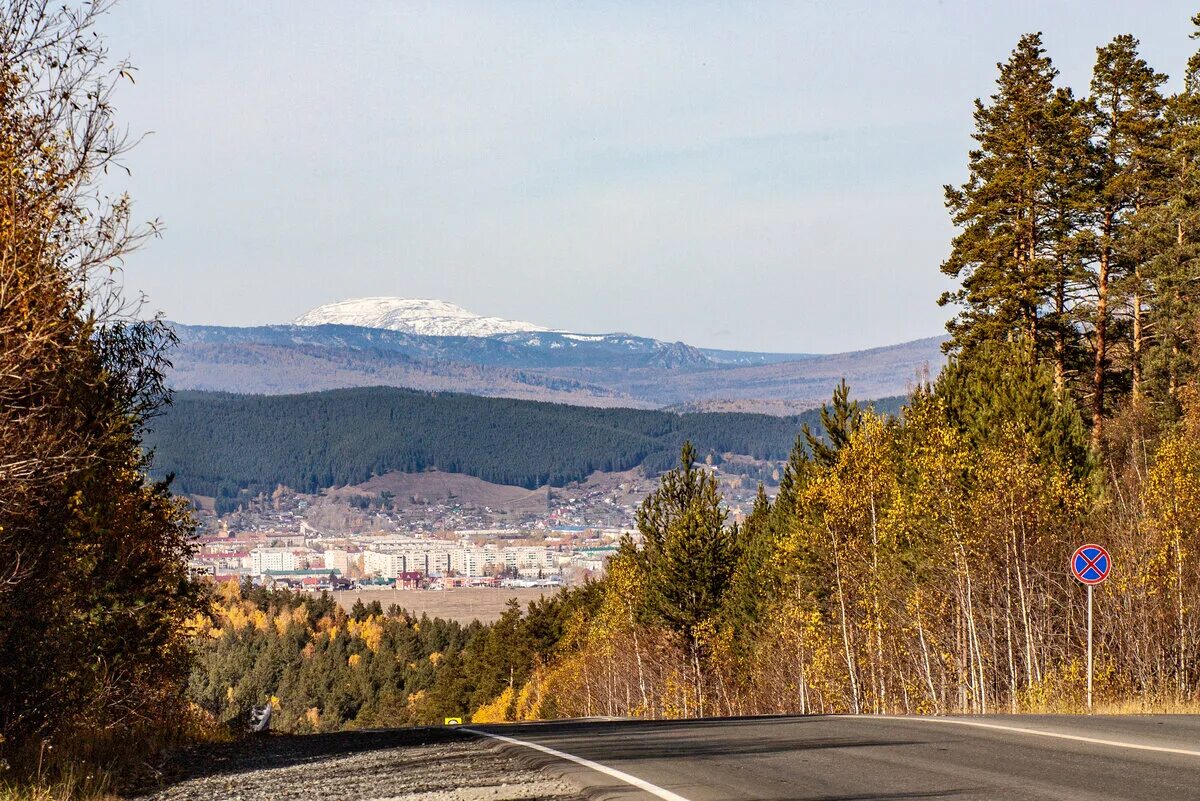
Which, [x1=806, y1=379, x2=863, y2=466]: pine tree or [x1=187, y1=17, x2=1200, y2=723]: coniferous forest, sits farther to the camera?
[x1=806, y1=379, x2=863, y2=466]: pine tree

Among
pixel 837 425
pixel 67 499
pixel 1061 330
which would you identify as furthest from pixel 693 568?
pixel 67 499

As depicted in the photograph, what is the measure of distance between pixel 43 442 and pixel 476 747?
8399 millimetres

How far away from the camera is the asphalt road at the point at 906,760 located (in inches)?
462

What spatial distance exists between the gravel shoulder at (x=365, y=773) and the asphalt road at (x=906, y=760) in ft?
1.71

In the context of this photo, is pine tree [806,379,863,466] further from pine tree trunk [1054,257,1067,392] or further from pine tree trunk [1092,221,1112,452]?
pine tree trunk [1092,221,1112,452]

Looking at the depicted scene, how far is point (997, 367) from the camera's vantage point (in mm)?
46219

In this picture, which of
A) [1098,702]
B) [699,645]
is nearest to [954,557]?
[1098,702]

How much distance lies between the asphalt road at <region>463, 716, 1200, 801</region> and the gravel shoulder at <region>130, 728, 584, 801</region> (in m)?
0.52

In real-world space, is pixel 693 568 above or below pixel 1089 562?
below

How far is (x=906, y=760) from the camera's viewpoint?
14023mm

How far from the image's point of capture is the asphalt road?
11734 millimetres

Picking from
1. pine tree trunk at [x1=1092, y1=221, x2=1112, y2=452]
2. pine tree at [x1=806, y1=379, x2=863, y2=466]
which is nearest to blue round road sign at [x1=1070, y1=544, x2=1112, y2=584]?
pine tree trunk at [x1=1092, y1=221, x2=1112, y2=452]

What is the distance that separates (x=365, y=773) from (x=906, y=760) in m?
6.57

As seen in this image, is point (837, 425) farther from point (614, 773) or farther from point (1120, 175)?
point (614, 773)
